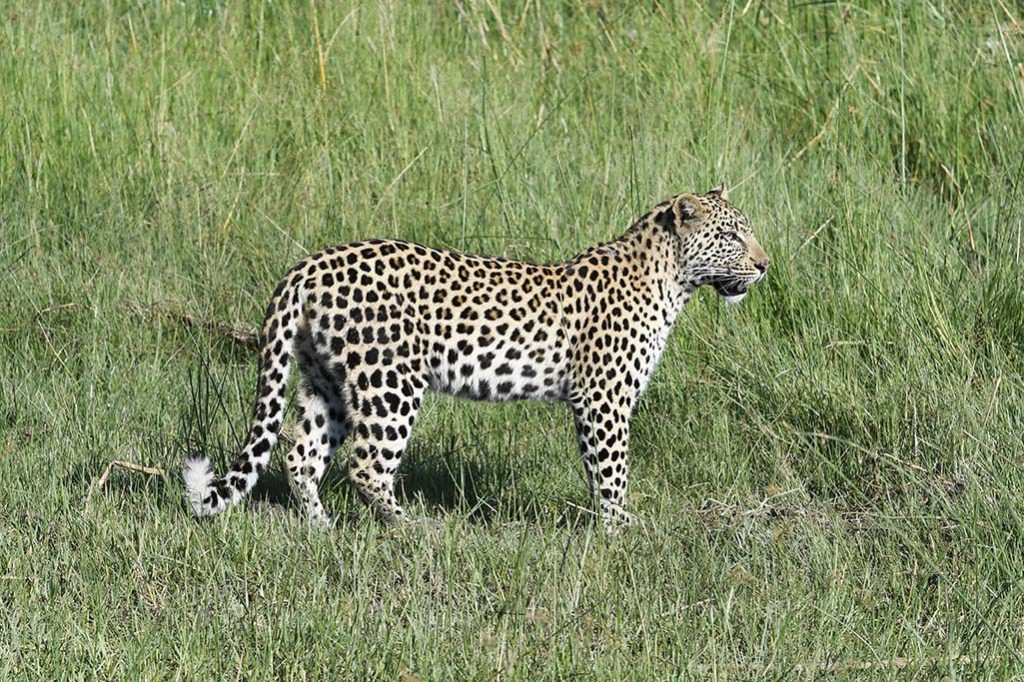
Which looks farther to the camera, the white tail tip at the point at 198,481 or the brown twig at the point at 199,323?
the brown twig at the point at 199,323

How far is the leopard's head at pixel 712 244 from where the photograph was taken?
6043 mm

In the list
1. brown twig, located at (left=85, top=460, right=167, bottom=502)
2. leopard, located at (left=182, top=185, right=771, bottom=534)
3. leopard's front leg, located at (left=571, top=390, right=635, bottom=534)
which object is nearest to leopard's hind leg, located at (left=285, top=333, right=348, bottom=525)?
leopard, located at (left=182, top=185, right=771, bottom=534)

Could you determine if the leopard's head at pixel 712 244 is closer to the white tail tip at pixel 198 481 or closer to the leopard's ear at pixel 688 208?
the leopard's ear at pixel 688 208

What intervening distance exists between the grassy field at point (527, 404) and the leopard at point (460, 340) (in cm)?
24

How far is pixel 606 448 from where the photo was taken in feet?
18.7

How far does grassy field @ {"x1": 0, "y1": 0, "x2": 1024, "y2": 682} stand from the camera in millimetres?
4516

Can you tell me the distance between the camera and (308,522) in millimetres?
5430

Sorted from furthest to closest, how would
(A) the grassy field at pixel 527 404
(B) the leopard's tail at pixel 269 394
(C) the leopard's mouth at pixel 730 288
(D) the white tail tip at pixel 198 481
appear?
1. (C) the leopard's mouth at pixel 730 288
2. (B) the leopard's tail at pixel 269 394
3. (D) the white tail tip at pixel 198 481
4. (A) the grassy field at pixel 527 404

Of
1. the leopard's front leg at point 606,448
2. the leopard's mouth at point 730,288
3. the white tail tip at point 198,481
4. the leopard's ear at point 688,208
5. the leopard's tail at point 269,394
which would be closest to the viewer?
the white tail tip at point 198,481

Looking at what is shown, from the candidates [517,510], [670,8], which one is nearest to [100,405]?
[517,510]

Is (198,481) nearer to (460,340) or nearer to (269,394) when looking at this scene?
(269,394)

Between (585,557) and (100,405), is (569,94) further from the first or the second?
(585,557)

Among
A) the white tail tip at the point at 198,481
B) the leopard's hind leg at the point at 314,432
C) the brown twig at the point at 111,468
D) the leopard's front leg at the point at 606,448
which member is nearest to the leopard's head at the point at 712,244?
the leopard's front leg at the point at 606,448

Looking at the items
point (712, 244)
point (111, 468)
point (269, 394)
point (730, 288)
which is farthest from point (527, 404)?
point (111, 468)
